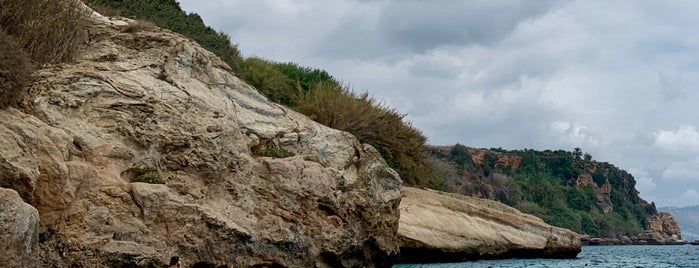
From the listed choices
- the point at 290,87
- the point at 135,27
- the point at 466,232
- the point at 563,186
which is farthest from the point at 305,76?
the point at 563,186

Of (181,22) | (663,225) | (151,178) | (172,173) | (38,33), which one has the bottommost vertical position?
(151,178)

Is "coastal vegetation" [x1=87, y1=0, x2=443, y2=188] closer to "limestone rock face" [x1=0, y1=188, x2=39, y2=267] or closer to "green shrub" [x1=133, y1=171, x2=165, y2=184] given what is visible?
"green shrub" [x1=133, y1=171, x2=165, y2=184]

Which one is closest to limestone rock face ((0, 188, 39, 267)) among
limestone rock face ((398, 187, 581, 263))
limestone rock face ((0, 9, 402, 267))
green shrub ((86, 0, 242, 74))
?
limestone rock face ((0, 9, 402, 267))

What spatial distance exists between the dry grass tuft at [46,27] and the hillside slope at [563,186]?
63.8m

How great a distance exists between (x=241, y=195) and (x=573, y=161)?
115044 millimetres

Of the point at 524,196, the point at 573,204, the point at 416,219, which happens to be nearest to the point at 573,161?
the point at 573,204

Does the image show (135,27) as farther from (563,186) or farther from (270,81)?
(563,186)

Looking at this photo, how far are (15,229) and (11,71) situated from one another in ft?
10.6

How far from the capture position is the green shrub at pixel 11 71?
11445 millimetres

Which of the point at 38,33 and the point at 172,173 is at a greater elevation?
the point at 38,33

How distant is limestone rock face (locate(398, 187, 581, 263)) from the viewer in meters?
24.4

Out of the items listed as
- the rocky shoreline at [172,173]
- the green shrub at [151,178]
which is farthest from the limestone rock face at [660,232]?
the green shrub at [151,178]

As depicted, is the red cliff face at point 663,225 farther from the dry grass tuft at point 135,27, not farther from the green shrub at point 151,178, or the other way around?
the green shrub at point 151,178

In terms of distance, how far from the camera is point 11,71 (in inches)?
460
